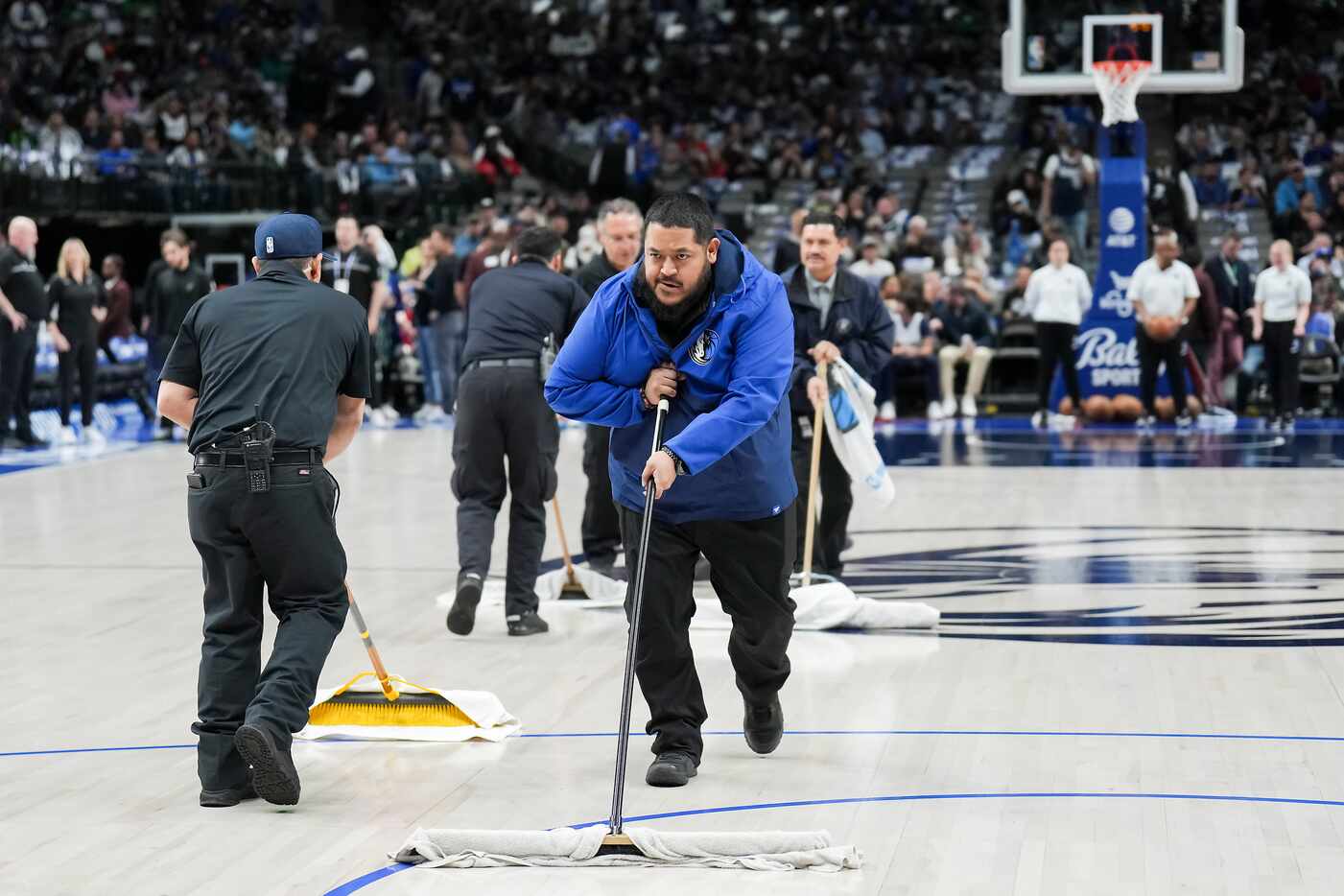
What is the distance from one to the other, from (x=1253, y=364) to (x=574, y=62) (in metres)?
16.0

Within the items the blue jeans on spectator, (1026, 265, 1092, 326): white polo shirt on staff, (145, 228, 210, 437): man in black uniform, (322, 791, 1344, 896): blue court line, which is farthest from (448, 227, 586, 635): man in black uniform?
(1026, 265, 1092, 326): white polo shirt on staff

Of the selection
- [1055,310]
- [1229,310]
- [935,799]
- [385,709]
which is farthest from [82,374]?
[935,799]

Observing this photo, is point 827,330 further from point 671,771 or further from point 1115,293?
point 1115,293

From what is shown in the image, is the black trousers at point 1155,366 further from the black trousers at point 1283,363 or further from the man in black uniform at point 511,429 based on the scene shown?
the man in black uniform at point 511,429

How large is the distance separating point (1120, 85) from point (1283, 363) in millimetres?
3301

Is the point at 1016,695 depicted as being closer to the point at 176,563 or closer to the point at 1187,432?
the point at 176,563

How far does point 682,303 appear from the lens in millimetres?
5969

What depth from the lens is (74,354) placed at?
58.3 feet

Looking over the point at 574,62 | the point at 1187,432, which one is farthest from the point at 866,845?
the point at 574,62

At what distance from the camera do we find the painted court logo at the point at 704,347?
5992 mm

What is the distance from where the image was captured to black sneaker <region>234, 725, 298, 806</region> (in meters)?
5.62

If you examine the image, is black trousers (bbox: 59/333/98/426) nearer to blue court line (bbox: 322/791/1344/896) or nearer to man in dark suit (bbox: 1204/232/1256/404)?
man in dark suit (bbox: 1204/232/1256/404)

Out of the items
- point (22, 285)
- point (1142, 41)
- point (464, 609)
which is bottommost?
point (464, 609)

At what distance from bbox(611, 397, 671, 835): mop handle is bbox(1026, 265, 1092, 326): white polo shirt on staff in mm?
13134
